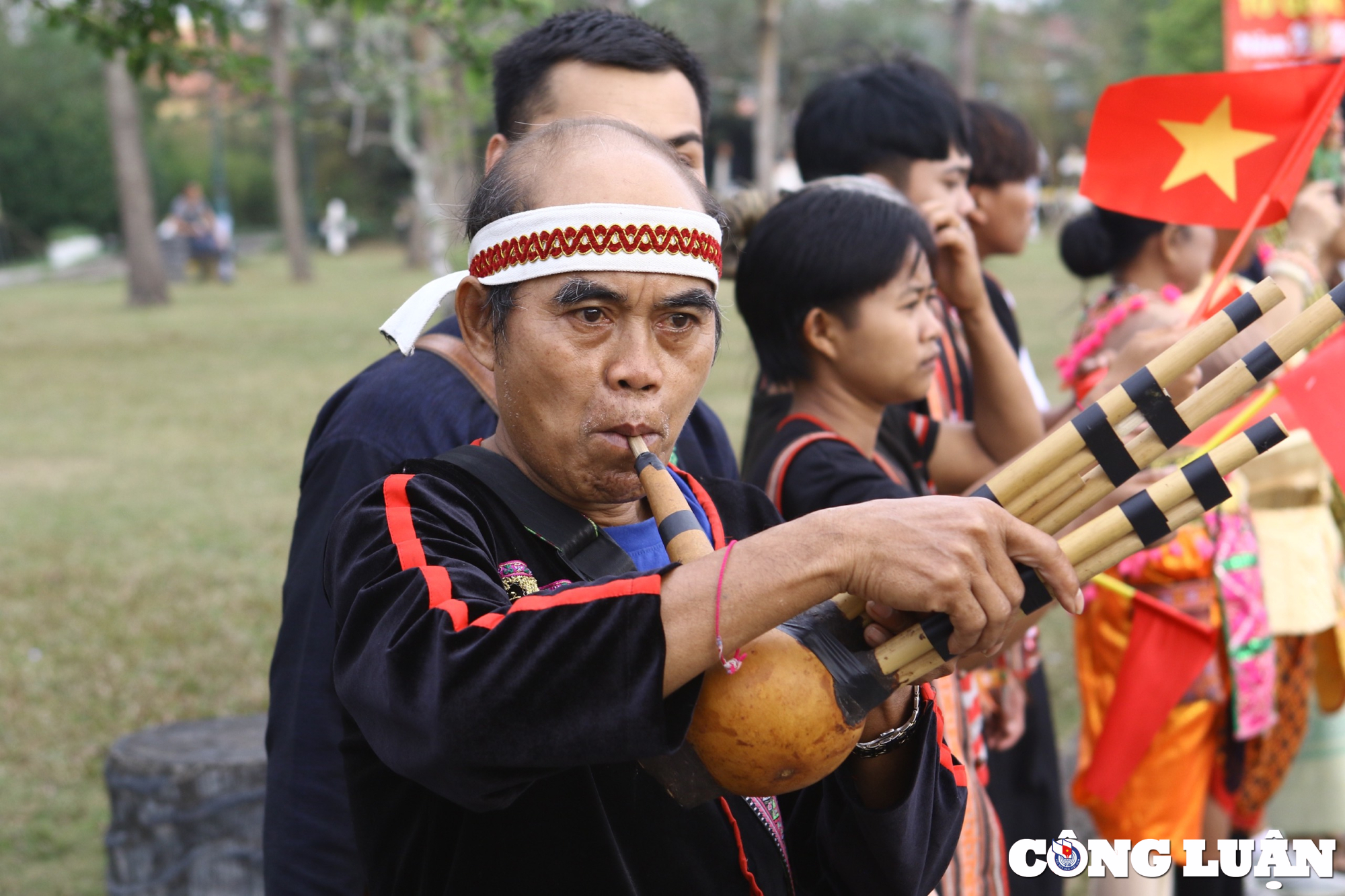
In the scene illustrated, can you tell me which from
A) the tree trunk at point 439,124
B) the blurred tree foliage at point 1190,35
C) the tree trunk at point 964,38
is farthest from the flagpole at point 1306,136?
the blurred tree foliage at point 1190,35

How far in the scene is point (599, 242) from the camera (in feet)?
4.74

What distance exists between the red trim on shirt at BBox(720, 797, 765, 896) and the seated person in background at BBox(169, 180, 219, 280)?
30414 millimetres

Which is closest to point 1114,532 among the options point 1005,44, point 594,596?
point 594,596

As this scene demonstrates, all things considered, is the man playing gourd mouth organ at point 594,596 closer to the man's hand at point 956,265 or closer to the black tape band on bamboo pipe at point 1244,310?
the black tape band on bamboo pipe at point 1244,310

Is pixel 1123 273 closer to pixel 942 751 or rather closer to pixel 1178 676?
pixel 1178 676

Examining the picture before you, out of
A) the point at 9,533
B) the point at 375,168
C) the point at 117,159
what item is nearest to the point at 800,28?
the point at 375,168

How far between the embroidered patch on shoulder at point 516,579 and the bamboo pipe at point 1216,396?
577mm

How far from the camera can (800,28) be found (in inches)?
1668

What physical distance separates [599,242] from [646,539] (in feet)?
1.42

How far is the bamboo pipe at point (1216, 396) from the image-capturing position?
1.34 metres

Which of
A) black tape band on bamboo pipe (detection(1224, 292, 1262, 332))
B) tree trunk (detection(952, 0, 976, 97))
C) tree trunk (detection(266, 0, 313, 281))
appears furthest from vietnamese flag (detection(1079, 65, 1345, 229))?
tree trunk (detection(266, 0, 313, 281))

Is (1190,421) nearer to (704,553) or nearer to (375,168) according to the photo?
(704,553)

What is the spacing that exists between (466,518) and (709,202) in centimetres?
53

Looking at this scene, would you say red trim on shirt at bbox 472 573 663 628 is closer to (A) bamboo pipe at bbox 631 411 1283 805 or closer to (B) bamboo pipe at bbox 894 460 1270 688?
(A) bamboo pipe at bbox 631 411 1283 805
